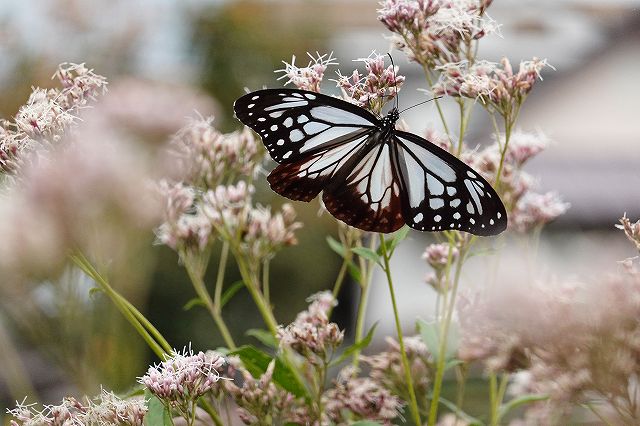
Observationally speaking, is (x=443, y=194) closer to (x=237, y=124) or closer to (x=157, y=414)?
(x=157, y=414)

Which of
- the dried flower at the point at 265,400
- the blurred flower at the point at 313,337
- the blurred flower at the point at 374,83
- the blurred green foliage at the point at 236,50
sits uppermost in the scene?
the blurred green foliage at the point at 236,50

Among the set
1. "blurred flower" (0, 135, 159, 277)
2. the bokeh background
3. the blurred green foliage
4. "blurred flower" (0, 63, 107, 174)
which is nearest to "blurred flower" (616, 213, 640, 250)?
the bokeh background

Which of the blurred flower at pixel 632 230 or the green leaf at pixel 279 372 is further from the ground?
the blurred flower at pixel 632 230

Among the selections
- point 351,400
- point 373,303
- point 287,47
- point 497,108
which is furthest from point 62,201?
point 373,303

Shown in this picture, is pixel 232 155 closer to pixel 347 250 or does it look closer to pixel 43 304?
pixel 347 250

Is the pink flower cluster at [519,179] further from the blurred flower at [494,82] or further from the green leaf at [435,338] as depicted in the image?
the green leaf at [435,338]

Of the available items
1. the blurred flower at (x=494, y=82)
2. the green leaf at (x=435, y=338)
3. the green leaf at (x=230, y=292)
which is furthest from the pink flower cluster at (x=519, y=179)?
the green leaf at (x=230, y=292)
